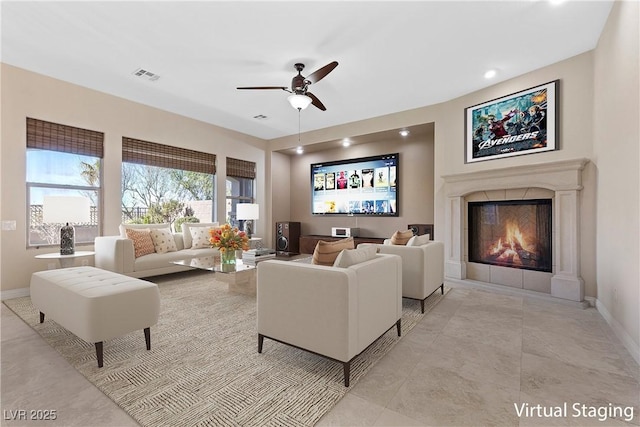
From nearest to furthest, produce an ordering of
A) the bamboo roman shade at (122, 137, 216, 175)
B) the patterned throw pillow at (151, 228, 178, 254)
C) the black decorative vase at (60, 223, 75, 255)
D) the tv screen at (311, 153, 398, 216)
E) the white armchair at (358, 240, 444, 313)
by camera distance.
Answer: the white armchair at (358, 240, 444, 313) < the black decorative vase at (60, 223, 75, 255) < the patterned throw pillow at (151, 228, 178, 254) < the bamboo roman shade at (122, 137, 216, 175) < the tv screen at (311, 153, 398, 216)

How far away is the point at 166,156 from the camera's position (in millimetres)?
5285

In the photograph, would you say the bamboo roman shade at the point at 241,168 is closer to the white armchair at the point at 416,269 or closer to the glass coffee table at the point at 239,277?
the glass coffee table at the point at 239,277

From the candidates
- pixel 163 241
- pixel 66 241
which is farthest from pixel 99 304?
pixel 163 241

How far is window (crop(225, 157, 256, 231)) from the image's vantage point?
21.2 ft

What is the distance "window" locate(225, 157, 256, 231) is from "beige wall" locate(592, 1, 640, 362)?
594 cm

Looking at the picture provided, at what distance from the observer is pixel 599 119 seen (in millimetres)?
3205

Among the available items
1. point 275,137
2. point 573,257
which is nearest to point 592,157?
point 573,257

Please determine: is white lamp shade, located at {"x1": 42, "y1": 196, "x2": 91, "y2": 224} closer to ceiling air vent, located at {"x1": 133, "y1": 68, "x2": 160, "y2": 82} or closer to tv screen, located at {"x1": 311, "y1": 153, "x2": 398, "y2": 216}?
ceiling air vent, located at {"x1": 133, "y1": 68, "x2": 160, "y2": 82}

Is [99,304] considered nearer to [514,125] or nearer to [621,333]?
[621,333]

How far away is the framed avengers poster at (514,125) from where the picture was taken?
3.73m

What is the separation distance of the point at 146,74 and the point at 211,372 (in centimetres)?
387

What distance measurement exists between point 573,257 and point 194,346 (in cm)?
420

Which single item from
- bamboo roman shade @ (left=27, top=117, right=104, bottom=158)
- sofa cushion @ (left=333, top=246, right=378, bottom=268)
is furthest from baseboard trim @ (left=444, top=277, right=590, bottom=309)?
bamboo roman shade @ (left=27, top=117, right=104, bottom=158)

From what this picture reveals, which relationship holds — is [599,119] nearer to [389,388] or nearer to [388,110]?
[388,110]
